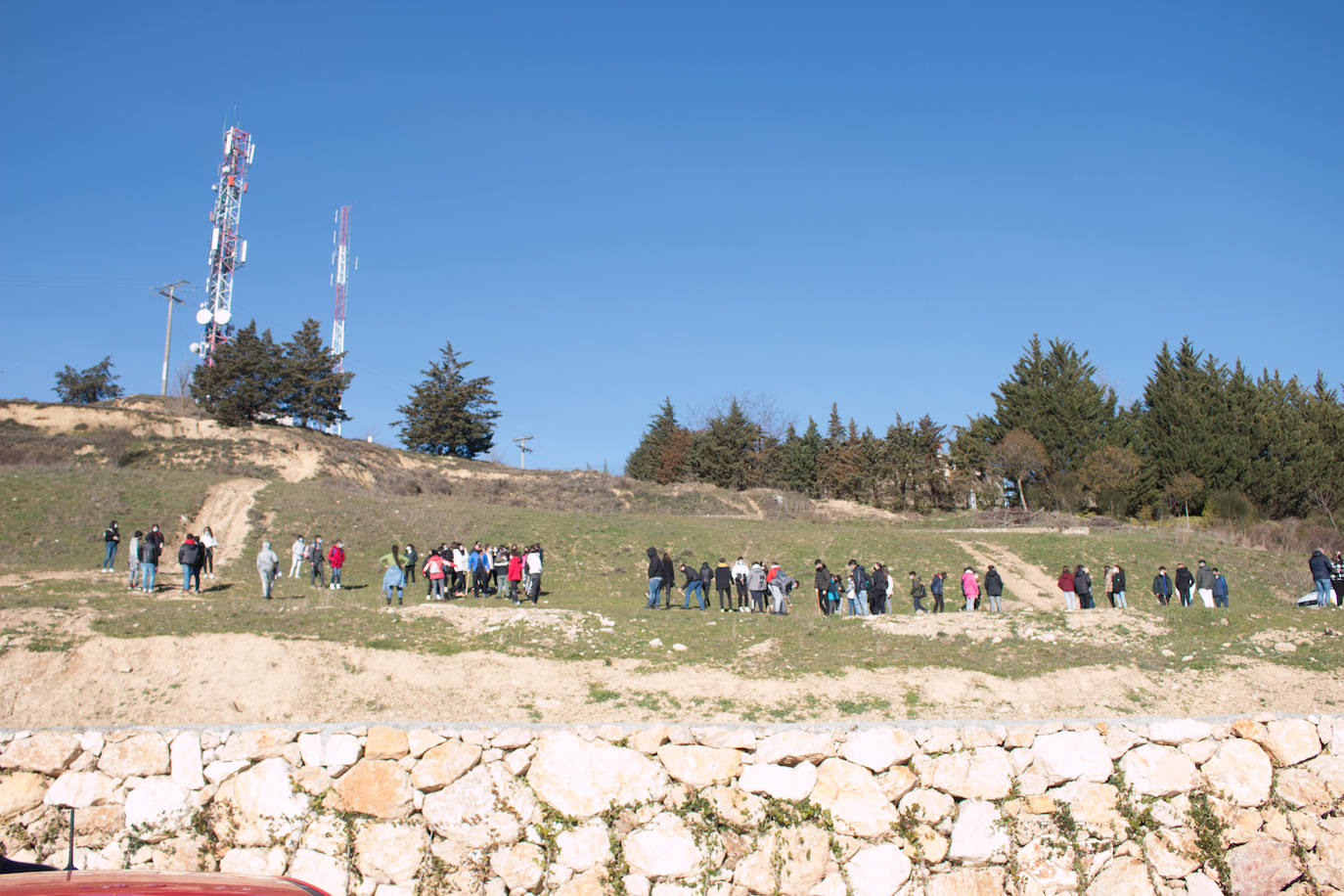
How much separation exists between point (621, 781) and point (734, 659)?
9839 mm

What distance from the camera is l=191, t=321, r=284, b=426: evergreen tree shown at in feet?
169

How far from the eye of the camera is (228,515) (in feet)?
105

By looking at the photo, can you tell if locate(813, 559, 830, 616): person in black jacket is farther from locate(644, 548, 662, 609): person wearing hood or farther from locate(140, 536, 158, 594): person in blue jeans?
locate(140, 536, 158, 594): person in blue jeans

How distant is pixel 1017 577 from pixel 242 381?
148 feet

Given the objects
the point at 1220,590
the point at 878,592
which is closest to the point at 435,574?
the point at 878,592

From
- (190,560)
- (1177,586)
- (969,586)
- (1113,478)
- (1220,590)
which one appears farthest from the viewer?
(1113,478)

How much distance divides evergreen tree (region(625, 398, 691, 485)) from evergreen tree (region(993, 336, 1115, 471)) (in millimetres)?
25250

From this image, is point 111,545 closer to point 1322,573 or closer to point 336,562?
point 336,562

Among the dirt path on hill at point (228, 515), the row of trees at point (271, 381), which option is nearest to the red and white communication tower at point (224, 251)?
the row of trees at point (271, 381)

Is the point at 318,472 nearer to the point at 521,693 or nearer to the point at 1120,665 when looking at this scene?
the point at 521,693


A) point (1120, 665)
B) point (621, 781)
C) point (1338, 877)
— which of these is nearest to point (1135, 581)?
point (1120, 665)

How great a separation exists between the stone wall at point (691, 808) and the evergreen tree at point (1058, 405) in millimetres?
53973

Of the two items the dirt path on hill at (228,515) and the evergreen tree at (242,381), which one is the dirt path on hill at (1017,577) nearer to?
the dirt path on hill at (228,515)

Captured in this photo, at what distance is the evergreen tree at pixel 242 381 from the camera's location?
169ft
